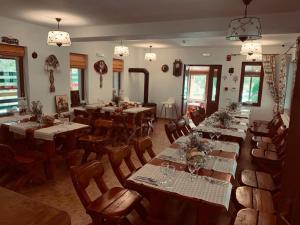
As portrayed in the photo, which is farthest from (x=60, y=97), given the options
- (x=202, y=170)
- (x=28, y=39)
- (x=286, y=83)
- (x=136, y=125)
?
(x=286, y=83)

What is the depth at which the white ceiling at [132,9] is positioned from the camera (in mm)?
2990

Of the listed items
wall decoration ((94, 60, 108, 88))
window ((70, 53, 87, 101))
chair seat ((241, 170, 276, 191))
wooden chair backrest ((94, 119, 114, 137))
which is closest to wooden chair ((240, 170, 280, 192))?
chair seat ((241, 170, 276, 191))

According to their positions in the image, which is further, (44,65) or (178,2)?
(44,65)

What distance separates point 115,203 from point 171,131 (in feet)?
5.34

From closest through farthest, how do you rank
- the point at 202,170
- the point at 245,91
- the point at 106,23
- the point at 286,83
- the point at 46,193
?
1. the point at 202,170
2. the point at 46,193
3. the point at 106,23
4. the point at 286,83
5. the point at 245,91

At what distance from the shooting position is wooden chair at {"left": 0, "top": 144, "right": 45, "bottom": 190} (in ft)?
8.91

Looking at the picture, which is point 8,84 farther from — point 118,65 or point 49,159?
point 118,65

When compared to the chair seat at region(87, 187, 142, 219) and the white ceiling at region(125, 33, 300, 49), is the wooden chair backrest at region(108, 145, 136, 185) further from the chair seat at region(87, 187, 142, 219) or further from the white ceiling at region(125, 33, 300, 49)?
the white ceiling at region(125, 33, 300, 49)

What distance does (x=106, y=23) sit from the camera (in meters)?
4.30

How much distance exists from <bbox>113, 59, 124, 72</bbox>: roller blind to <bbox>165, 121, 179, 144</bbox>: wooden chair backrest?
436cm

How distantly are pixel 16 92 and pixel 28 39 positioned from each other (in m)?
1.06

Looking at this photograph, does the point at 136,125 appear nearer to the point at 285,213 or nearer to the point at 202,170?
the point at 202,170

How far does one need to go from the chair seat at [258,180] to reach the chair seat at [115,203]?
1182 mm

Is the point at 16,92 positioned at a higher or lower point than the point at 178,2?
lower
